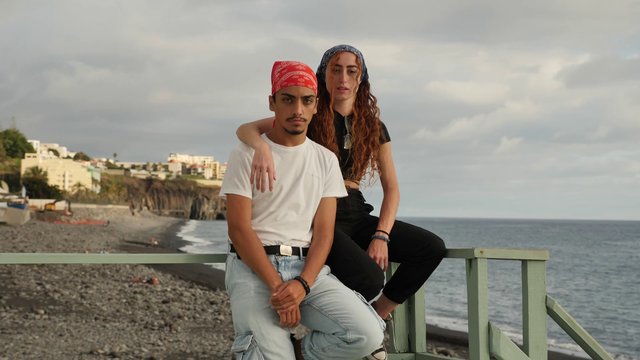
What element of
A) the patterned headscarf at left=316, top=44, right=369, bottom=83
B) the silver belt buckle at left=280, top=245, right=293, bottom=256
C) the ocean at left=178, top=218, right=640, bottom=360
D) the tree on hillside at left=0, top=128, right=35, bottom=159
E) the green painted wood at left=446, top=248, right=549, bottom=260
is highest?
the tree on hillside at left=0, top=128, right=35, bottom=159

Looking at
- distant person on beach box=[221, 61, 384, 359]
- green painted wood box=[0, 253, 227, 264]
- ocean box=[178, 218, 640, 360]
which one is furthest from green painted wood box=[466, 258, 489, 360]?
ocean box=[178, 218, 640, 360]

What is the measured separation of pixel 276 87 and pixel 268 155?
31 cm

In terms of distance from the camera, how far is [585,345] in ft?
11.4

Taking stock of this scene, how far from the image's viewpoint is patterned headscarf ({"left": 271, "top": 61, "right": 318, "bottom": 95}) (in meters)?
3.01

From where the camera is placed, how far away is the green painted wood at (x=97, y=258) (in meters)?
3.09

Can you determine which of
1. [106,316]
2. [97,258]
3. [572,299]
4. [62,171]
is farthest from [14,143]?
[97,258]

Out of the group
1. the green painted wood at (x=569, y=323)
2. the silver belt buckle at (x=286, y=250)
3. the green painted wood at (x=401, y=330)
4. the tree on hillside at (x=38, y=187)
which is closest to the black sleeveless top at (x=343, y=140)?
the silver belt buckle at (x=286, y=250)

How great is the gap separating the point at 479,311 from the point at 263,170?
1.24 m

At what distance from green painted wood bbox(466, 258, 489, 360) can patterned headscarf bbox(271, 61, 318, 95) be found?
1.16 m

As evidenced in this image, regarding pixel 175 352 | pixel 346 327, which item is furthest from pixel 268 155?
pixel 175 352

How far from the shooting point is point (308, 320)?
9.93ft

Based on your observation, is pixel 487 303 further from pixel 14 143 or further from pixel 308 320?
pixel 14 143

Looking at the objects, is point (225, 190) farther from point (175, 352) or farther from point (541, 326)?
point (175, 352)

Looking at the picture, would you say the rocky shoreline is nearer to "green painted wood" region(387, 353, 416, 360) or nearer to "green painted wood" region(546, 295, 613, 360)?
"green painted wood" region(387, 353, 416, 360)
